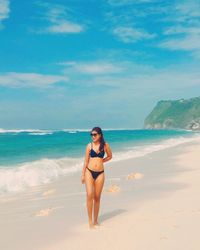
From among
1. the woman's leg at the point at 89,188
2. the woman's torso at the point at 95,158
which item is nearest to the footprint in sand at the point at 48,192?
the woman's leg at the point at 89,188

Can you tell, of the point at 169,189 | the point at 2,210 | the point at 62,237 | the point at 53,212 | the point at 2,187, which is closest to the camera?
the point at 62,237

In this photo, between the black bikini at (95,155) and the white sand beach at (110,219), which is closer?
the white sand beach at (110,219)

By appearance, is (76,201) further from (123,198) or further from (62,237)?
(62,237)

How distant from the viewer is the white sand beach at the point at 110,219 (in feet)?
24.0

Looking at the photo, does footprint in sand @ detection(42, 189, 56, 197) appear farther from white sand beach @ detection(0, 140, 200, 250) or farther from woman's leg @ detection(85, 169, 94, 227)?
woman's leg @ detection(85, 169, 94, 227)

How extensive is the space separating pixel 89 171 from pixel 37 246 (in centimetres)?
209

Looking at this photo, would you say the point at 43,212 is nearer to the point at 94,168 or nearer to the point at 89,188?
the point at 89,188

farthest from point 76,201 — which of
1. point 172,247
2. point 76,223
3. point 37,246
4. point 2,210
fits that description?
point 172,247

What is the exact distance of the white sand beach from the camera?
732cm

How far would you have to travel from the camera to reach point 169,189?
13.5m

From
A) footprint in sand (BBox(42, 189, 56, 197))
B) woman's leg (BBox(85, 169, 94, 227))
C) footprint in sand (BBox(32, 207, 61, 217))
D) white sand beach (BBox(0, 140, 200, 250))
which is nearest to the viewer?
white sand beach (BBox(0, 140, 200, 250))

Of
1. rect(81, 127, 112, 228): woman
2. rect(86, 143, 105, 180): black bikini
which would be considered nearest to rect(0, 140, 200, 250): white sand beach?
rect(81, 127, 112, 228): woman

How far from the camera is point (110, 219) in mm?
9266

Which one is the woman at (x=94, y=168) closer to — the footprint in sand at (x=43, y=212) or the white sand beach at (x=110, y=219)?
the white sand beach at (x=110, y=219)
